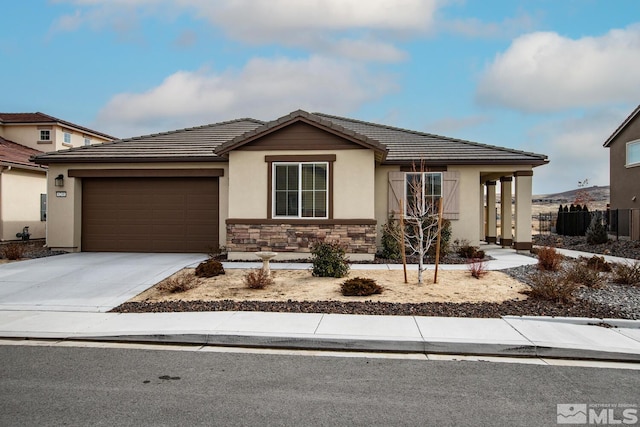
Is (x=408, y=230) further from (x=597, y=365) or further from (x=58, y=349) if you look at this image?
(x=58, y=349)

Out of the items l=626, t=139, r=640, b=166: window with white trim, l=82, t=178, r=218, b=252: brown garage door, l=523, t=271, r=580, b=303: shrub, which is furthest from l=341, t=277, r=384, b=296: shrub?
l=626, t=139, r=640, b=166: window with white trim

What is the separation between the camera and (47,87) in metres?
19.1

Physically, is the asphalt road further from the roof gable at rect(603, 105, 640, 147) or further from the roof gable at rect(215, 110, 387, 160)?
the roof gable at rect(603, 105, 640, 147)

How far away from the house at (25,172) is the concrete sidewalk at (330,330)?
1229 centimetres

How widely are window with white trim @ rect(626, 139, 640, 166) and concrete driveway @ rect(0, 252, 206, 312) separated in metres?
20.1

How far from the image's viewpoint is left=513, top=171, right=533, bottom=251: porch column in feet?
51.4

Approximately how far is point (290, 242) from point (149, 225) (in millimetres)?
5250

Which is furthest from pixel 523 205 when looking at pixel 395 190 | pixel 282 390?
pixel 282 390

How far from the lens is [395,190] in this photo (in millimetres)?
15414

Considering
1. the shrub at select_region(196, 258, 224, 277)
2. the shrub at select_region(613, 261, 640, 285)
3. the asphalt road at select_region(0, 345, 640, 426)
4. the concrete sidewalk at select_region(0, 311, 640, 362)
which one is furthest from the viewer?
the shrub at select_region(196, 258, 224, 277)

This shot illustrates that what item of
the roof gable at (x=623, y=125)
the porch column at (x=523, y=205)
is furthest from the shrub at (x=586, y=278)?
the roof gable at (x=623, y=125)

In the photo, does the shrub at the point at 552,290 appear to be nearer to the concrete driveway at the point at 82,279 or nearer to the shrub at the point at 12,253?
the concrete driveway at the point at 82,279

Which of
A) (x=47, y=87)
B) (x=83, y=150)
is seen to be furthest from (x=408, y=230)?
(x=47, y=87)

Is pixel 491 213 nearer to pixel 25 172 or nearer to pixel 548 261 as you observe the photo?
pixel 548 261
